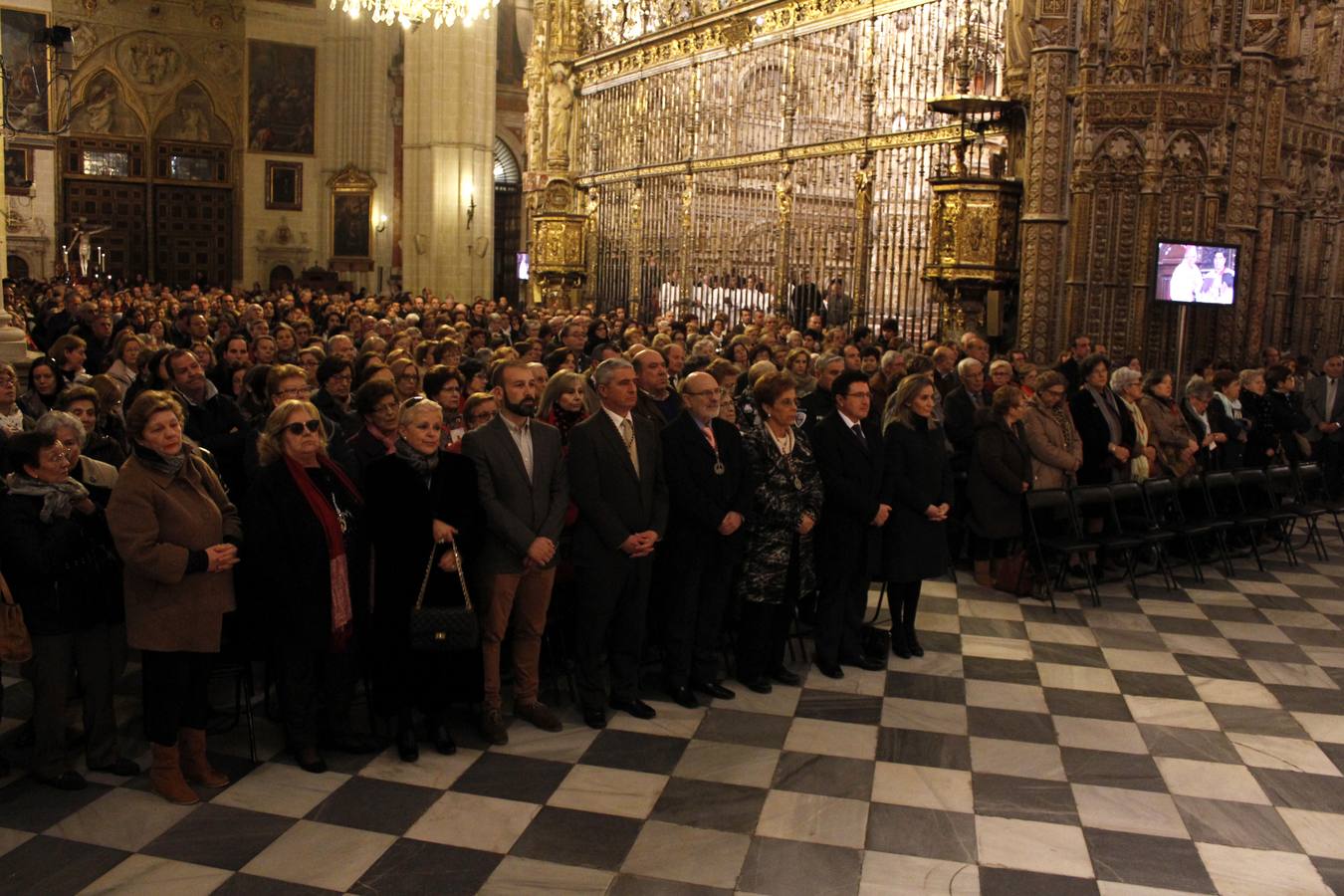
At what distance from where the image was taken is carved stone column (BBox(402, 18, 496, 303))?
27562 mm

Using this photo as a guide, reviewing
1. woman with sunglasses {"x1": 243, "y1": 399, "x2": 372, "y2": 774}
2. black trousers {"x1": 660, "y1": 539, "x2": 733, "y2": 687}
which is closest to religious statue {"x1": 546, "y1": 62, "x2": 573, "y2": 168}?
black trousers {"x1": 660, "y1": 539, "x2": 733, "y2": 687}

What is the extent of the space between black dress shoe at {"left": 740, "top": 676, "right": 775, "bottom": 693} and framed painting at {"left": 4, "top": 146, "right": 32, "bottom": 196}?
28.6 meters

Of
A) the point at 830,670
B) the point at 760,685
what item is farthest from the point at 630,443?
the point at 830,670

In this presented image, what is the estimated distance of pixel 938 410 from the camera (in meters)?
9.29

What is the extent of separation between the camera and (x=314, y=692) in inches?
206

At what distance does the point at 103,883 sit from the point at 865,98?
12.9 metres

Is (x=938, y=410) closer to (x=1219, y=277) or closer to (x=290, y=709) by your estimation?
(x=1219, y=277)

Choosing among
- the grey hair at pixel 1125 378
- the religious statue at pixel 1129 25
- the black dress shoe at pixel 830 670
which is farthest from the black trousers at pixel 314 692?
the religious statue at pixel 1129 25

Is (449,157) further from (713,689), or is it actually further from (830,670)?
(713,689)

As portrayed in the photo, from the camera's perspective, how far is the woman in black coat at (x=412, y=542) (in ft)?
16.9

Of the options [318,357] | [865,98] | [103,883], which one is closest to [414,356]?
[318,357]

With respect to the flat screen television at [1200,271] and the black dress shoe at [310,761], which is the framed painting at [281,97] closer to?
the flat screen television at [1200,271]

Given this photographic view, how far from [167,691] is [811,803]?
2.64 metres

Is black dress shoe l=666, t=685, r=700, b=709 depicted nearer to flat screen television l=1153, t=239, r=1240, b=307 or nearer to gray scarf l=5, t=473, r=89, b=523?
gray scarf l=5, t=473, r=89, b=523
